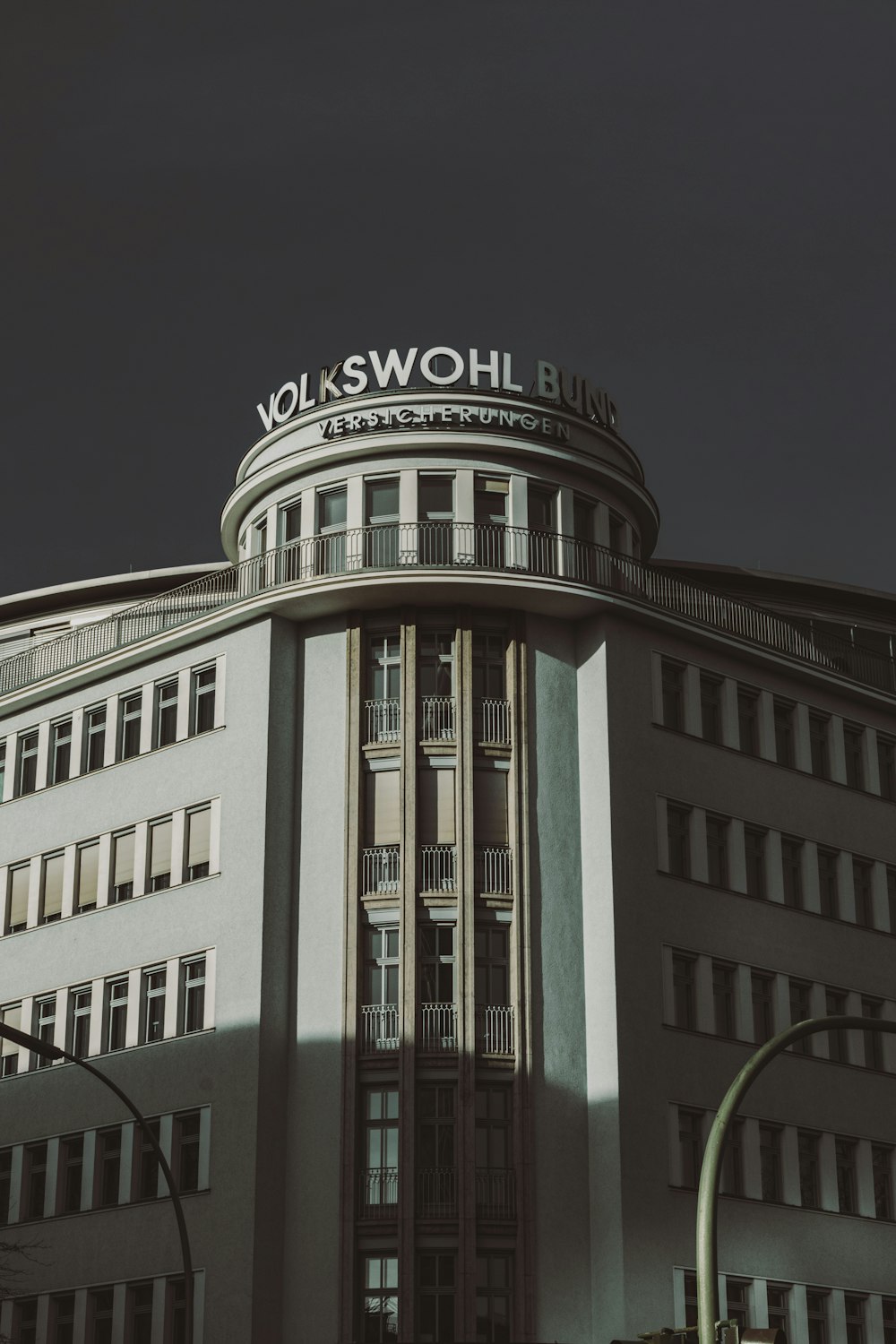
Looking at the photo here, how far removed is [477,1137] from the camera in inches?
1475

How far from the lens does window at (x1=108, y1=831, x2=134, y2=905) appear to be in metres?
42.8

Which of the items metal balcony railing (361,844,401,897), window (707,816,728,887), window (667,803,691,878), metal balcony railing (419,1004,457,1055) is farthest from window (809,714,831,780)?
metal balcony railing (419,1004,457,1055)

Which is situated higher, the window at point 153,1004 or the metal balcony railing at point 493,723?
the metal balcony railing at point 493,723

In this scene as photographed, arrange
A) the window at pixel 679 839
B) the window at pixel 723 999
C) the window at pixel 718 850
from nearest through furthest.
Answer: the window at pixel 723 999
the window at pixel 679 839
the window at pixel 718 850

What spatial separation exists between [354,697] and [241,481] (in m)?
7.60

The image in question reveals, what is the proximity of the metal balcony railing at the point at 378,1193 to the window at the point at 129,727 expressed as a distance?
11719 millimetres

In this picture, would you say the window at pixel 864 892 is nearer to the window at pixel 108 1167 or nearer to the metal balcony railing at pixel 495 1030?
the metal balcony railing at pixel 495 1030

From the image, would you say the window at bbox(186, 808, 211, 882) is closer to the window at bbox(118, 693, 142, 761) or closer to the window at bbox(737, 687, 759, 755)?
the window at bbox(118, 693, 142, 761)

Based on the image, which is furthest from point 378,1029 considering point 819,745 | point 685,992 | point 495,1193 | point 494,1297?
point 819,745

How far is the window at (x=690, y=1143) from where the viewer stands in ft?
129

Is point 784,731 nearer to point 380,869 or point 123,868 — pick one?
point 380,869

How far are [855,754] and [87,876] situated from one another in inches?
726

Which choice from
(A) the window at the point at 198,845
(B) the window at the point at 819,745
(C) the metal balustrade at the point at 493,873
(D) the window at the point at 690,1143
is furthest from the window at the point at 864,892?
(A) the window at the point at 198,845

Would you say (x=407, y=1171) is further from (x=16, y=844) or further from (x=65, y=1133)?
(x=16, y=844)
